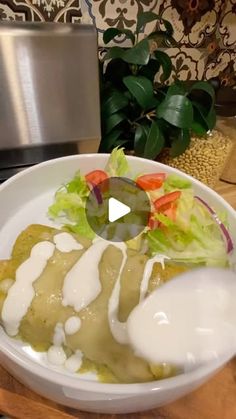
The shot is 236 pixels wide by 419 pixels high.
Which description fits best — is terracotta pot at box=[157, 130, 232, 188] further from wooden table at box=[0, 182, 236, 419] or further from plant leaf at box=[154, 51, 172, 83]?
wooden table at box=[0, 182, 236, 419]

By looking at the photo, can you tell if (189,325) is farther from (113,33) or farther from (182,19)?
(182,19)

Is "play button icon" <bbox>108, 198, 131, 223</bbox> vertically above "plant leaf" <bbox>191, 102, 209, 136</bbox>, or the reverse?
"plant leaf" <bbox>191, 102, 209, 136</bbox>

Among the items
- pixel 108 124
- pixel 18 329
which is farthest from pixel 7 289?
pixel 108 124

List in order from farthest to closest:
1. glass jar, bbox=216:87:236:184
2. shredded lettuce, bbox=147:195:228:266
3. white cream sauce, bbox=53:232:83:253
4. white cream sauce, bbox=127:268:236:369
A: glass jar, bbox=216:87:236:184 < shredded lettuce, bbox=147:195:228:266 < white cream sauce, bbox=53:232:83:253 < white cream sauce, bbox=127:268:236:369

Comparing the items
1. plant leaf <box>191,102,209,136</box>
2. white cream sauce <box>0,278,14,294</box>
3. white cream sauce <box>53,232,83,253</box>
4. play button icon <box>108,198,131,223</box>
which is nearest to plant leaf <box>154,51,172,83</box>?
plant leaf <box>191,102,209,136</box>

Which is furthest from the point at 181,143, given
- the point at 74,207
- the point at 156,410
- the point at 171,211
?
the point at 156,410

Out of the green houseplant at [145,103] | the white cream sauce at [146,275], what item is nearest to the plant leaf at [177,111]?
the green houseplant at [145,103]

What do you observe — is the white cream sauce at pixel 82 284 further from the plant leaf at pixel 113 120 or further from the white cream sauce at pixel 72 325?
the plant leaf at pixel 113 120
